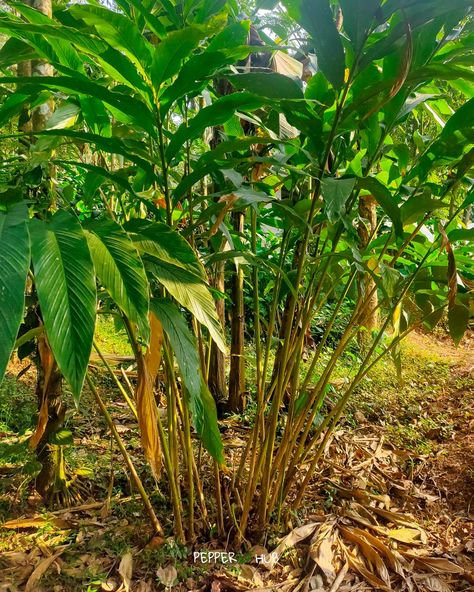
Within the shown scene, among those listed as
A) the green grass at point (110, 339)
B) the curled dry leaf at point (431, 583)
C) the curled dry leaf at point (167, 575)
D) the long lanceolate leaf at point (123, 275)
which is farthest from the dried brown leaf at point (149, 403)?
the green grass at point (110, 339)

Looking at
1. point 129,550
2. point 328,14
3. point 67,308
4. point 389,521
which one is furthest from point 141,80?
point 389,521

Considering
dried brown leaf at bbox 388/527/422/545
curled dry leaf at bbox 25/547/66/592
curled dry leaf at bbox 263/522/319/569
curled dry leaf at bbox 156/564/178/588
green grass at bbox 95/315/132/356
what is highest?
curled dry leaf at bbox 156/564/178/588

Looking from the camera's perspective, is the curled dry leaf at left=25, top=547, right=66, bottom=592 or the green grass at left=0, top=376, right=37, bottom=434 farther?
the green grass at left=0, top=376, right=37, bottom=434

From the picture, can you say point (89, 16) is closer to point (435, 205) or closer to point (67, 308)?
point (67, 308)

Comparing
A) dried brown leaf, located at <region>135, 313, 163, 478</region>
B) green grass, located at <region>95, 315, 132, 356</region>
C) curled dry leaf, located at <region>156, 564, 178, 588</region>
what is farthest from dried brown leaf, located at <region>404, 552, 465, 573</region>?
green grass, located at <region>95, 315, 132, 356</region>

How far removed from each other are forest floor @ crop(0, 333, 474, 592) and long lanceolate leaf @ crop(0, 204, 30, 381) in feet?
2.30

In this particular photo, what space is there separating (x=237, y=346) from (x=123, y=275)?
3.94 feet

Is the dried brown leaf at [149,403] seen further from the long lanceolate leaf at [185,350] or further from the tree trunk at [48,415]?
the tree trunk at [48,415]

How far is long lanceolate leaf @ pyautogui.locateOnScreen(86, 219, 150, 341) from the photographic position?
470 millimetres

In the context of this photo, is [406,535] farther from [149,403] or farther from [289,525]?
[149,403]

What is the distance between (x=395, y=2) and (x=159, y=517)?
1062 millimetres

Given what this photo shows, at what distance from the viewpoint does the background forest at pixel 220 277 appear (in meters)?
0.56

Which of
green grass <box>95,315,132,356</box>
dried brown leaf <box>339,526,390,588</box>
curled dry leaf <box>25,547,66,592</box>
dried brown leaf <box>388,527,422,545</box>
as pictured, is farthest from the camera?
green grass <box>95,315,132,356</box>

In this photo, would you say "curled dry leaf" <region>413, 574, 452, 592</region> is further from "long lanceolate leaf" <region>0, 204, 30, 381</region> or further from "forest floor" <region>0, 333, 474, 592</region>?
"long lanceolate leaf" <region>0, 204, 30, 381</region>
